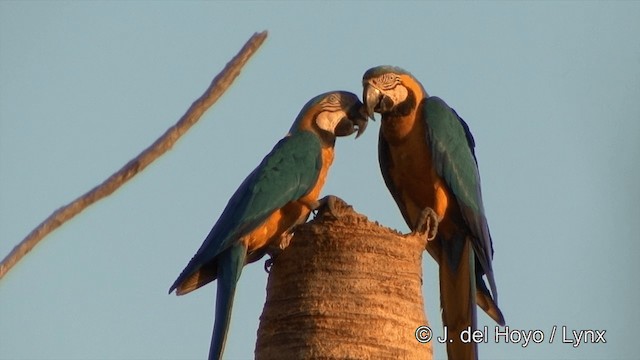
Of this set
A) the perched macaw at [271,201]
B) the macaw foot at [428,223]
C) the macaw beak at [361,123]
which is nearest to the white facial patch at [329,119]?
the perched macaw at [271,201]

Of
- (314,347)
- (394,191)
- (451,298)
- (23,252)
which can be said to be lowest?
(23,252)

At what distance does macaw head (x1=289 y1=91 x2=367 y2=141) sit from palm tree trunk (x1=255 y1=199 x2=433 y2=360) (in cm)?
104

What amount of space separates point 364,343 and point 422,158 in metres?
1.70

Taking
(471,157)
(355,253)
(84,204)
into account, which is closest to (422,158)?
(471,157)

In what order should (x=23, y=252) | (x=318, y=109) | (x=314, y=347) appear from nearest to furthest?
(x=23, y=252)
(x=314, y=347)
(x=318, y=109)

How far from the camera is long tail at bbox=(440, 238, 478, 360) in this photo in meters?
5.81

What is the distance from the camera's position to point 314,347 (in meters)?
4.82

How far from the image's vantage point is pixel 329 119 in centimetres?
621

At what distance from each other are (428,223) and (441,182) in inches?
13.0

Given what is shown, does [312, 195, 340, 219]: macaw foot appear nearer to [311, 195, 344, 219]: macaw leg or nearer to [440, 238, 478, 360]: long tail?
[311, 195, 344, 219]: macaw leg

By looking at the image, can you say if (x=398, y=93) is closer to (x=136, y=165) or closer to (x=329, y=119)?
(x=329, y=119)

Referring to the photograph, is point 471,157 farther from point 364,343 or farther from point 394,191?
point 364,343

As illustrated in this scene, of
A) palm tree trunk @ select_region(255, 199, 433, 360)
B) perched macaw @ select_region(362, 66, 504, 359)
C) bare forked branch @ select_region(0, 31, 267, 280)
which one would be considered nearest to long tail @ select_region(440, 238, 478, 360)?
perched macaw @ select_region(362, 66, 504, 359)

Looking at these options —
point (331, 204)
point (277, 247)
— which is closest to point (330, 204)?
point (331, 204)
